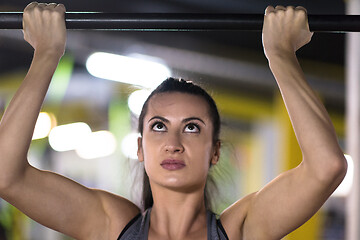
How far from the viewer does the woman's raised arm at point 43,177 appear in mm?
1148

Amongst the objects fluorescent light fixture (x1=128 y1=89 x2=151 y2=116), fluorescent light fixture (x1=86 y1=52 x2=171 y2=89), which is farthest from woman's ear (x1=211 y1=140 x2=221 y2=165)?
fluorescent light fixture (x1=86 y1=52 x2=171 y2=89)

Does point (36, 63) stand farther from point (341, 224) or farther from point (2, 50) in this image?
point (341, 224)

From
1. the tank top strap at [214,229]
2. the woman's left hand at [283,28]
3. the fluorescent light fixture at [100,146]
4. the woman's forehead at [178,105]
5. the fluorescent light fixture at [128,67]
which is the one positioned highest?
the fluorescent light fixture at [128,67]

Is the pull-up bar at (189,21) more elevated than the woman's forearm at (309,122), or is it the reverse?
the pull-up bar at (189,21)

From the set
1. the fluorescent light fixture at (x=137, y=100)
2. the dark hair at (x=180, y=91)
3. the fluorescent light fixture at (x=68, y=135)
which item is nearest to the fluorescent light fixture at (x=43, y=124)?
the fluorescent light fixture at (x=68, y=135)

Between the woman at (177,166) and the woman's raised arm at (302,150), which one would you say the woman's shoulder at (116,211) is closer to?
the woman at (177,166)

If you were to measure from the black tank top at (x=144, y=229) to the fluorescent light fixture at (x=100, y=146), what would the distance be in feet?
25.1

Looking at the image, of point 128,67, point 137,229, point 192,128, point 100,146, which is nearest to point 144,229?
point 137,229

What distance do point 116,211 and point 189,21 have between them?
49 centimetres

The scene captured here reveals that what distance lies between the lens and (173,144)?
125 centimetres

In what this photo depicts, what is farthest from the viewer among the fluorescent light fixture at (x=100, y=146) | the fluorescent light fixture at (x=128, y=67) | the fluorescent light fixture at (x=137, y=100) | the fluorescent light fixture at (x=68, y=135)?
the fluorescent light fixture at (x=100, y=146)

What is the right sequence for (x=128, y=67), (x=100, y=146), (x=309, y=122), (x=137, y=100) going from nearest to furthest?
(x=309, y=122), (x=137, y=100), (x=128, y=67), (x=100, y=146)

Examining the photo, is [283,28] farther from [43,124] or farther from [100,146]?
[100,146]

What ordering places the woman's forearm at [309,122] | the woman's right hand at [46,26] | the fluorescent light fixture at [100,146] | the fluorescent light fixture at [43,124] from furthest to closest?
the fluorescent light fixture at [100,146] < the fluorescent light fixture at [43,124] < the woman's right hand at [46,26] < the woman's forearm at [309,122]
